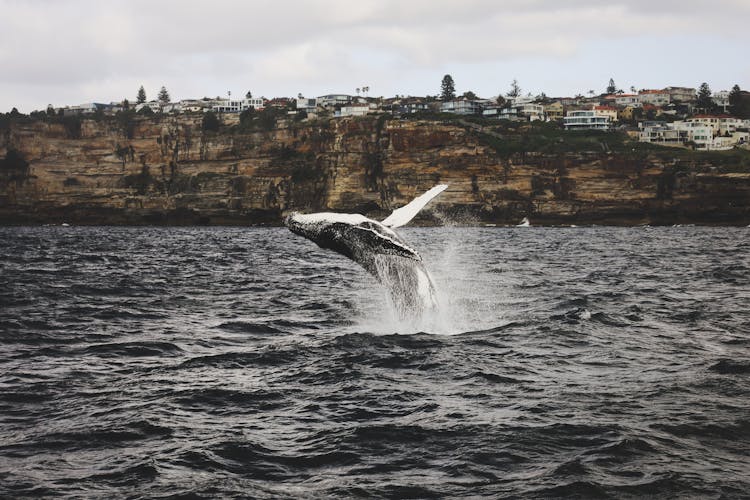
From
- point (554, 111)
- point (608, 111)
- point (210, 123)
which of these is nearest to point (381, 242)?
point (210, 123)

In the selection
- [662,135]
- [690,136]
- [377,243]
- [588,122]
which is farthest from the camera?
[588,122]

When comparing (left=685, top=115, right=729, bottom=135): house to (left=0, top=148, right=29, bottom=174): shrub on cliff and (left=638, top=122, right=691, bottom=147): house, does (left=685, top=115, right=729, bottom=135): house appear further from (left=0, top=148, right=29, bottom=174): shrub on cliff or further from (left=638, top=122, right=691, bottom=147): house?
(left=0, top=148, right=29, bottom=174): shrub on cliff

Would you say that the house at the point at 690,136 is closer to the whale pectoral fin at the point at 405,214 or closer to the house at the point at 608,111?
the house at the point at 608,111

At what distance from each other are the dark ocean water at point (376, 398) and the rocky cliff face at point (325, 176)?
306 feet

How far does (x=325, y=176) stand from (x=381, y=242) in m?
116

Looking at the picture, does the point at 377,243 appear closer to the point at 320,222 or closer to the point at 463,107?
the point at 320,222

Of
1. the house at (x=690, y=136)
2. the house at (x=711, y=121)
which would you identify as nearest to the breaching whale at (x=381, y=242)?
the house at (x=690, y=136)

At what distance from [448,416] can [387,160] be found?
112832mm

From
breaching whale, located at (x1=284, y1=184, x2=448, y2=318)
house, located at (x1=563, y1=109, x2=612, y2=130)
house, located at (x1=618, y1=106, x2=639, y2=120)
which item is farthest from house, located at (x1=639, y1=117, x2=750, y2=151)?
breaching whale, located at (x1=284, y1=184, x2=448, y2=318)

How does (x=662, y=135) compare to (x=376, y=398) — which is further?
(x=662, y=135)

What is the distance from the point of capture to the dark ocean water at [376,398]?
8.88 m

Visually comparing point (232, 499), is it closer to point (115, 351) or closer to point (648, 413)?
point (648, 413)

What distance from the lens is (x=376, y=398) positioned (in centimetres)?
1231

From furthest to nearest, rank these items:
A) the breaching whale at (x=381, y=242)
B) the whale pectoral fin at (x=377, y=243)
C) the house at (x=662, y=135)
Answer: the house at (x=662, y=135) < the breaching whale at (x=381, y=242) < the whale pectoral fin at (x=377, y=243)
